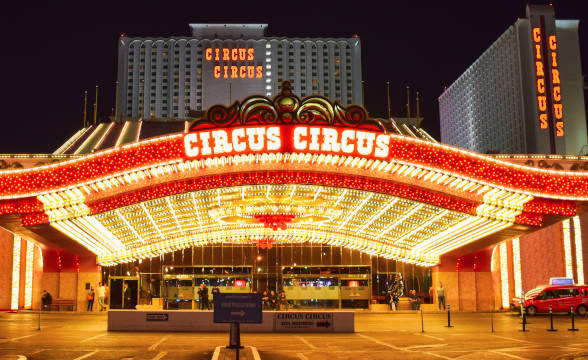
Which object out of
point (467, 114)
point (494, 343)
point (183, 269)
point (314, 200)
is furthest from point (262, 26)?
point (494, 343)

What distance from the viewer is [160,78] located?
179 meters

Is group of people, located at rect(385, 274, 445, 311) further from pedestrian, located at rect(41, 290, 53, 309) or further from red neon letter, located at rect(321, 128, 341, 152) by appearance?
red neon letter, located at rect(321, 128, 341, 152)

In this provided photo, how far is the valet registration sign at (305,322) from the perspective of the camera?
1023 inches

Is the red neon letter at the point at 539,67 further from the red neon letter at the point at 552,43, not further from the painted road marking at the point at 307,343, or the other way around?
the painted road marking at the point at 307,343

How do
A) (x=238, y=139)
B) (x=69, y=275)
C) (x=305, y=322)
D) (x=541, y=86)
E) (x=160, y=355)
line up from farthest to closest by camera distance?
(x=541, y=86) → (x=69, y=275) → (x=305, y=322) → (x=238, y=139) → (x=160, y=355)

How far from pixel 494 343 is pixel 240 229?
958 inches

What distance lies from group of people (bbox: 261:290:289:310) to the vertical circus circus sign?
49.5 metres

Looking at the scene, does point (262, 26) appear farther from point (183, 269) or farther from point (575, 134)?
point (183, 269)

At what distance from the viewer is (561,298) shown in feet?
123

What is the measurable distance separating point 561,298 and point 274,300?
16689 millimetres

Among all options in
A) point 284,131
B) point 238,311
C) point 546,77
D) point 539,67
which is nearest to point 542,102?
point 546,77

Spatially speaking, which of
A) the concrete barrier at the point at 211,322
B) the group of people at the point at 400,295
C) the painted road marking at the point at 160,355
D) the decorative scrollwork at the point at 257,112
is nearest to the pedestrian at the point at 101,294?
the concrete barrier at the point at 211,322

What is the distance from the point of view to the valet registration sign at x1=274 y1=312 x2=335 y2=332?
26.0m

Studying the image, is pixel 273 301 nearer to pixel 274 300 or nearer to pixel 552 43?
pixel 274 300
